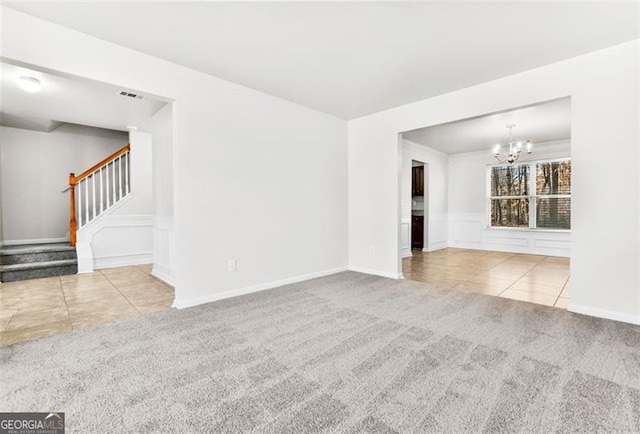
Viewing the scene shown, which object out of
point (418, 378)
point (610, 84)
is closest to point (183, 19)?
point (418, 378)

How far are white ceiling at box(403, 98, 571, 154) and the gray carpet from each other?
9.30 feet

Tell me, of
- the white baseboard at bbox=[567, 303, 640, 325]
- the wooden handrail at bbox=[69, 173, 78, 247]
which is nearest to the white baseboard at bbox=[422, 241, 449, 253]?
the white baseboard at bbox=[567, 303, 640, 325]

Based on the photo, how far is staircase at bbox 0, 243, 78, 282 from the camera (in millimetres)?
4215

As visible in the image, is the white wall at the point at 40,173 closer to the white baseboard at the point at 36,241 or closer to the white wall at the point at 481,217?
the white baseboard at the point at 36,241

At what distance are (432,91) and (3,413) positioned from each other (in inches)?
178

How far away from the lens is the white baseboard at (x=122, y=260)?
16.9 ft

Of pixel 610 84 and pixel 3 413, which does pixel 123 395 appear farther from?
pixel 610 84

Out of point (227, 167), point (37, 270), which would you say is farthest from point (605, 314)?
point (37, 270)

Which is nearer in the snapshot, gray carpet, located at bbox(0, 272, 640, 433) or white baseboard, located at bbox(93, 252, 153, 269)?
gray carpet, located at bbox(0, 272, 640, 433)

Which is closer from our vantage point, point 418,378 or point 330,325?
point 418,378

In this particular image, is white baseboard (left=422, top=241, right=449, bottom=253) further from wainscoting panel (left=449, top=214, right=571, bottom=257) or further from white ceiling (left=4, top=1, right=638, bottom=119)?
white ceiling (left=4, top=1, right=638, bottom=119)

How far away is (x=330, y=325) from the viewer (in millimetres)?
2568

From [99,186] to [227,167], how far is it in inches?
160

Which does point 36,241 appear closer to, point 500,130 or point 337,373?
point 337,373
